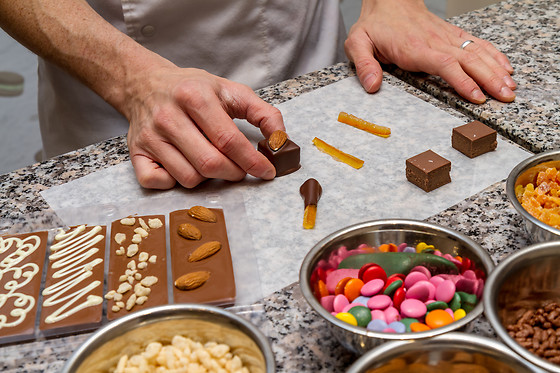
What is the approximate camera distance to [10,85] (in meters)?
4.01

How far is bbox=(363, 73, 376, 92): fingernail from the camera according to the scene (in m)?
1.53

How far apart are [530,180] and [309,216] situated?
41 cm

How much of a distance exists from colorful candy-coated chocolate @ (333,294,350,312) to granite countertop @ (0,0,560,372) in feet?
0.22

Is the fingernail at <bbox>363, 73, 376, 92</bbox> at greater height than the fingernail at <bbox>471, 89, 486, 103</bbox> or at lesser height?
greater

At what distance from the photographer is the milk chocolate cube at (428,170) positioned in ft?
3.90

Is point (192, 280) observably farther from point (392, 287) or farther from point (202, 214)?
point (392, 287)

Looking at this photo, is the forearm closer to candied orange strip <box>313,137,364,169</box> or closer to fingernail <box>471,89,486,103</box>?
candied orange strip <box>313,137,364,169</box>

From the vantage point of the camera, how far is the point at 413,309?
2.78 feet

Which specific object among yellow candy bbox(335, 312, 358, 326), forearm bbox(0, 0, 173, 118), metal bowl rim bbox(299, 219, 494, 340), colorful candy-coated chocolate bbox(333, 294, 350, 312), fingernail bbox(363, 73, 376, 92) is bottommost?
fingernail bbox(363, 73, 376, 92)

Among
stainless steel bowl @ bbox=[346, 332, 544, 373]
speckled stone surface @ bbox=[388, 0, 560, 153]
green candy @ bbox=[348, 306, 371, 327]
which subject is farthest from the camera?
speckled stone surface @ bbox=[388, 0, 560, 153]

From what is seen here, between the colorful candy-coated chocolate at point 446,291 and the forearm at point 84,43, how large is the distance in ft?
2.76

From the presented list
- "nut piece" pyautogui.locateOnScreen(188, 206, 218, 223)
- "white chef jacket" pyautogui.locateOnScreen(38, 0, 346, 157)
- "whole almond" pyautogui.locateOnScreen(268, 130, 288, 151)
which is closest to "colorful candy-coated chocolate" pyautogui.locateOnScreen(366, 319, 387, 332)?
"nut piece" pyautogui.locateOnScreen(188, 206, 218, 223)

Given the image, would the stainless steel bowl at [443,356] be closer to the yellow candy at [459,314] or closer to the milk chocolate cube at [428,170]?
the yellow candy at [459,314]

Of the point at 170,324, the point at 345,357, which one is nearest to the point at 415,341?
the point at 345,357
